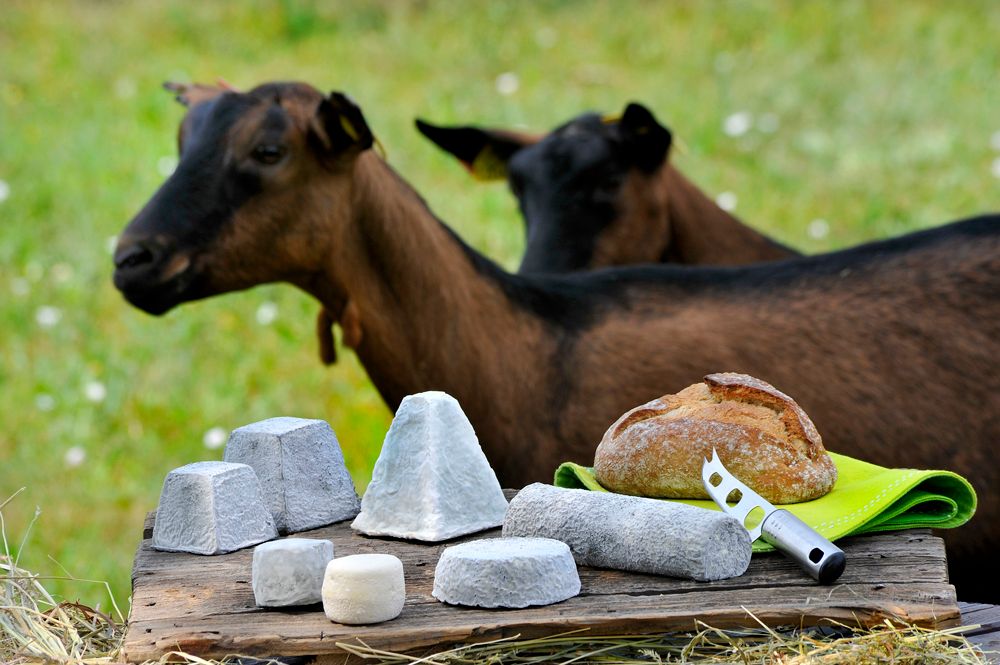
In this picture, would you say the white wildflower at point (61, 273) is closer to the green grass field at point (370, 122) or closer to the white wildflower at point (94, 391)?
the green grass field at point (370, 122)

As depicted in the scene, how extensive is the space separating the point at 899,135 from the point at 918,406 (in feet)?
25.8

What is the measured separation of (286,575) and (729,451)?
94cm

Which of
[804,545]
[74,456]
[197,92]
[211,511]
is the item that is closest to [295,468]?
[211,511]

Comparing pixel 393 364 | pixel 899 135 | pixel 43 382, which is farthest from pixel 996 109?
Answer: pixel 393 364

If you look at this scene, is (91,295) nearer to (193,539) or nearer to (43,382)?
(43,382)

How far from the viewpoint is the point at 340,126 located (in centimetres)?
409

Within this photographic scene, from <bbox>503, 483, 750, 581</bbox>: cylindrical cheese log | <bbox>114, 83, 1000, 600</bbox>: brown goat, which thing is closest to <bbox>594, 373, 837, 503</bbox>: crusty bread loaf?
<bbox>503, 483, 750, 581</bbox>: cylindrical cheese log

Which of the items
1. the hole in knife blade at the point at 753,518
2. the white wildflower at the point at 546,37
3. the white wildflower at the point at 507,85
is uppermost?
the white wildflower at the point at 546,37

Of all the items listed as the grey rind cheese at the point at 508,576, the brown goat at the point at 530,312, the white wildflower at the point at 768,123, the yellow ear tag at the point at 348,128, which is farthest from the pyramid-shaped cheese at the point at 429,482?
the white wildflower at the point at 768,123

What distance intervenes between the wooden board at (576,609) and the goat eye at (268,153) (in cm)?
181

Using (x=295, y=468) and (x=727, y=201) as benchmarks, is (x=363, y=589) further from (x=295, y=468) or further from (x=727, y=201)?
(x=727, y=201)

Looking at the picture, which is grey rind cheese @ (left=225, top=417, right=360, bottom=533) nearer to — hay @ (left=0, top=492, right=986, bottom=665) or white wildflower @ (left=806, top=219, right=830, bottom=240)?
hay @ (left=0, top=492, right=986, bottom=665)

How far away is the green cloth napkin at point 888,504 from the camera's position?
8.54 ft

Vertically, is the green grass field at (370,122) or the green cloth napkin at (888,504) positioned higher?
the green grass field at (370,122)
